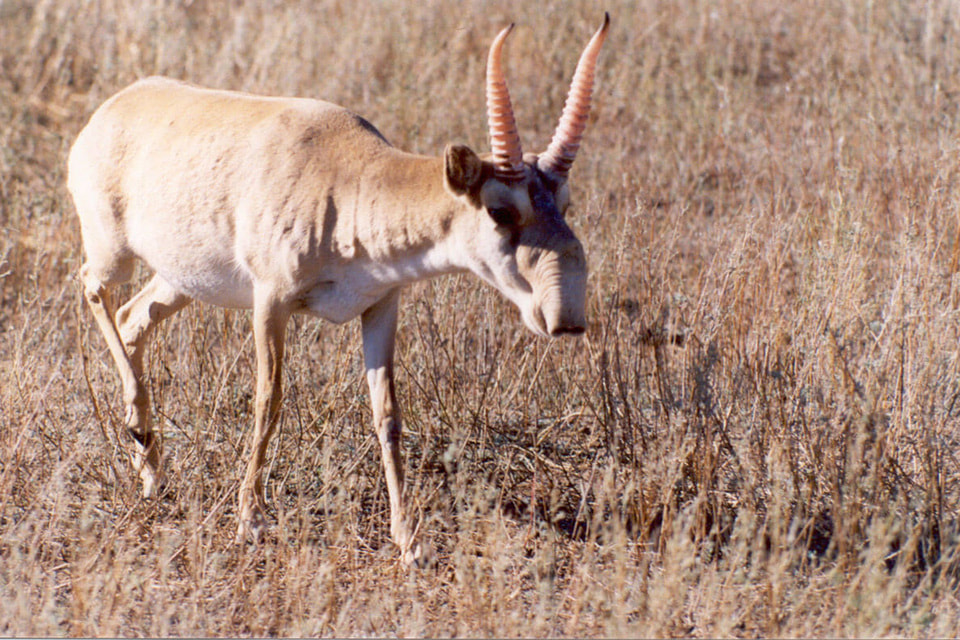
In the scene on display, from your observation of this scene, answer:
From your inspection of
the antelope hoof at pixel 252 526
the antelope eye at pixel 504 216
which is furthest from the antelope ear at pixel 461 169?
the antelope hoof at pixel 252 526

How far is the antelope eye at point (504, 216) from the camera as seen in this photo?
3783mm

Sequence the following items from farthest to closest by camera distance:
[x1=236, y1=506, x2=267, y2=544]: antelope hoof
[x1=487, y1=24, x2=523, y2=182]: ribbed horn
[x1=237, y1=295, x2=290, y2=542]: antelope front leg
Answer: [x1=236, y1=506, x2=267, y2=544]: antelope hoof, [x1=237, y1=295, x2=290, y2=542]: antelope front leg, [x1=487, y1=24, x2=523, y2=182]: ribbed horn

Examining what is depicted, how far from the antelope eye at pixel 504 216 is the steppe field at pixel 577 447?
3.31 feet

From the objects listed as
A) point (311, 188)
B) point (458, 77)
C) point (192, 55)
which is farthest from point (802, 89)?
point (311, 188)

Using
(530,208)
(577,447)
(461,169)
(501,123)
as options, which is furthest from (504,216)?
(577,447)

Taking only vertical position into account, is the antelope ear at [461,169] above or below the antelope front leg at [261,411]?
above

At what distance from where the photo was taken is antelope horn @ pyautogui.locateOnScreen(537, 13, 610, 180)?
3727 mm

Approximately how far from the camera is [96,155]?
4.95 meters

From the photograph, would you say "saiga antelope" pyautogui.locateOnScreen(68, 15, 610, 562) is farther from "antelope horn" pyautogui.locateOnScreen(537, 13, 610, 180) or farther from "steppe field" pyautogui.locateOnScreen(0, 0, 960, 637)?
"steppe field" pyautogui.locateOnScreen(0, 0, 960, 637)

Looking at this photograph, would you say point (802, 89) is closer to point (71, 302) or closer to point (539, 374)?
point (539, 374)

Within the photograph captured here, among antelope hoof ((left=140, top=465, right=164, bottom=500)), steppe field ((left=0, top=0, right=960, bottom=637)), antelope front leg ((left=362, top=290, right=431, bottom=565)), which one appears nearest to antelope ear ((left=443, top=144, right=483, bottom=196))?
antelope front leg ((left=362, top=290, right=431, bottom=565))

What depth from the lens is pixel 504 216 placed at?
3.80 metres

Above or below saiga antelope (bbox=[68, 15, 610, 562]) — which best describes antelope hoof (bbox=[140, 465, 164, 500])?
below

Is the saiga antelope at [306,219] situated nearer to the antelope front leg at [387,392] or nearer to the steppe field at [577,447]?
the antelope front leg at [387,392]
